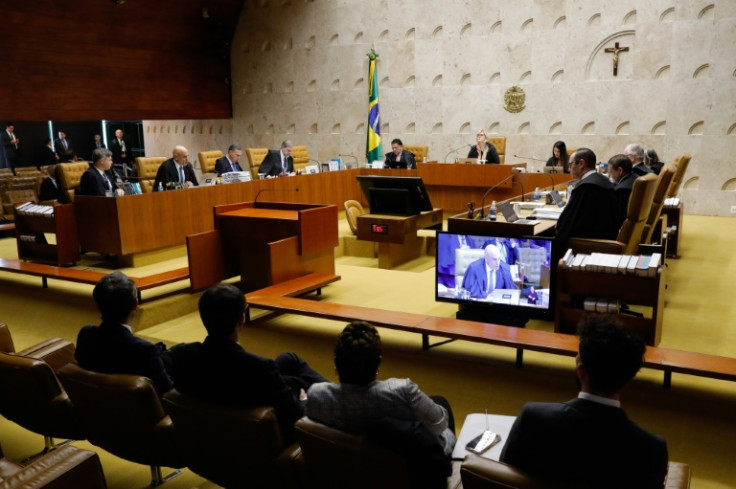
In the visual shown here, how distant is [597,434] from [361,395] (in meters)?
0.75

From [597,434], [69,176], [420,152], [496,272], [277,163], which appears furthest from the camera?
[420,152]

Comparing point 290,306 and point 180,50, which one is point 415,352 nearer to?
point 290,306

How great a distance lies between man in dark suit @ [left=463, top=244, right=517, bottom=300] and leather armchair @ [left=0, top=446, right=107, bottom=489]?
9.54ft

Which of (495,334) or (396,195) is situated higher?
(396,195)

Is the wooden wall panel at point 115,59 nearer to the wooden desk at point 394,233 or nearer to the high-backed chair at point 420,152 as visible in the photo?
the high-backed chair at point 420,152

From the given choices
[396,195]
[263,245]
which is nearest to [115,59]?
[396,195]

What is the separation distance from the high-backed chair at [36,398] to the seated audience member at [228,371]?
70 centimetres

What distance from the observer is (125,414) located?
2.59 m

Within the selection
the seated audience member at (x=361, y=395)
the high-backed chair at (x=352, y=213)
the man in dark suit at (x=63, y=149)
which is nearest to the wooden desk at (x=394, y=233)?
the high-backed chair at (x=352, y=213)

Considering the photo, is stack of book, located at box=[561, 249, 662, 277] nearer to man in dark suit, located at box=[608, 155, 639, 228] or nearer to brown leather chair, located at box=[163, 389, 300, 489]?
man in dark suit, located at box=[608, 155, 639, 228]

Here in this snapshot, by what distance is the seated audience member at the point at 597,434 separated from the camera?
5.49 ft

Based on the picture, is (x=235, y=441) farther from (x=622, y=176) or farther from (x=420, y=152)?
(x=420, y=152)

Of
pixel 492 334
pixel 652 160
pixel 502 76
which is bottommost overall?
pixel 492 334

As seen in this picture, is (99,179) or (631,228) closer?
(631,228)
